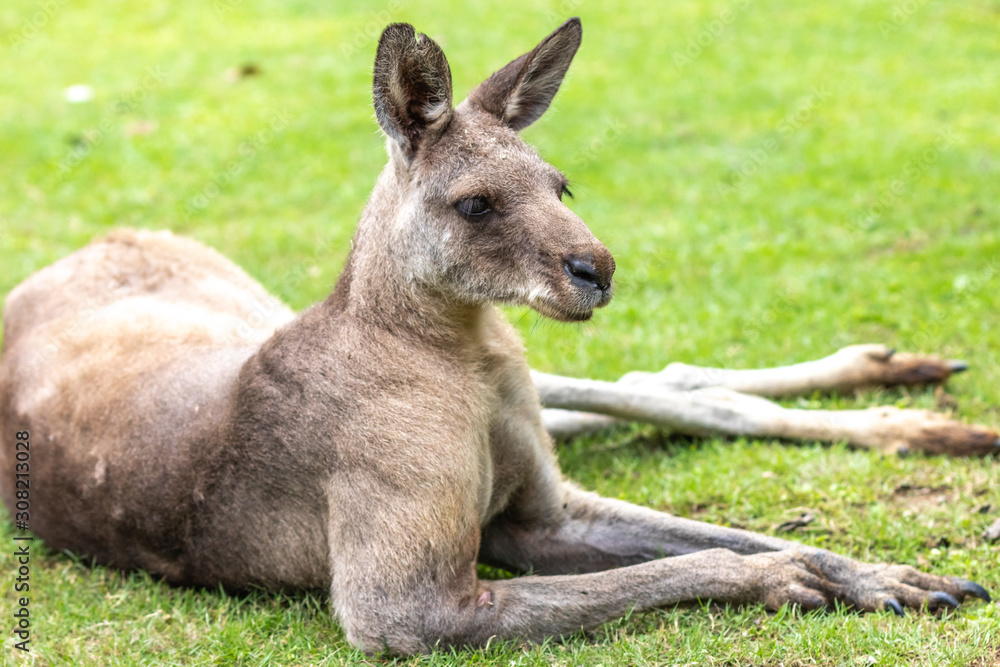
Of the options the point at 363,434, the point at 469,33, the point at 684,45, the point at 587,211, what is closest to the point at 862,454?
the point at 363,434

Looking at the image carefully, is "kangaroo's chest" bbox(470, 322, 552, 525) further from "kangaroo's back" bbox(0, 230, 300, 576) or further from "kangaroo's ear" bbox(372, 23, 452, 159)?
"kangaroo's back" bbox(0, 230, 300, 576)

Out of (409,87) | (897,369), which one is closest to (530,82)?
(409,87)

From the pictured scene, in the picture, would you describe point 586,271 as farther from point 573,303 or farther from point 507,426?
point 507,426

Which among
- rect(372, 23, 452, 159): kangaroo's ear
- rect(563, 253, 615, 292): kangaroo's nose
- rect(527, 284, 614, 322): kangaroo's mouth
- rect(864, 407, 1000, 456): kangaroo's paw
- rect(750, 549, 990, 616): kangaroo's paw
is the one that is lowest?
rect(750, 549, 990, 616): kangaroo's paw

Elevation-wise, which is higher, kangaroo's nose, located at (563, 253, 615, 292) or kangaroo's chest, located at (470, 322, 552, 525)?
kangaroo's nose, located at (563, 253, 615, 292)

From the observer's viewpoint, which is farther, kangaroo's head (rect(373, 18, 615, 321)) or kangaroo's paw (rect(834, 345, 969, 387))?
kangaroo's paw (rect(834, 345, 969, 387))

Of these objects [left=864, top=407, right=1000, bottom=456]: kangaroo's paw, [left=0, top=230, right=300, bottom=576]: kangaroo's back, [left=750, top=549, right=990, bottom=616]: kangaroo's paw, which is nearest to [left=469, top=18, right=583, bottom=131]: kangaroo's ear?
[left=0, top=230, right=300, bottom=576]: kangaroo's back

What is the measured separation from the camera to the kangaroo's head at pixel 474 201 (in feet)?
12.8

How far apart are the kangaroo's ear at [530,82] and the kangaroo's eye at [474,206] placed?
1.69 feet

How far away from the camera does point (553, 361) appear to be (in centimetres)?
702

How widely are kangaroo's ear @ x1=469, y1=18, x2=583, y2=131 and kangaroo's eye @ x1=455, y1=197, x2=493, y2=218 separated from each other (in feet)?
1.69

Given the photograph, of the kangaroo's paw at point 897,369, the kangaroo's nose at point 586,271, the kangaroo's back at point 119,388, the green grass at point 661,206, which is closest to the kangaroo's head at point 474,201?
the kangaroo's nose at point 586,271

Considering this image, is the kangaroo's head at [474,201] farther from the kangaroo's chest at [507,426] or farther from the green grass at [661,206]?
the green grass at [661,206]

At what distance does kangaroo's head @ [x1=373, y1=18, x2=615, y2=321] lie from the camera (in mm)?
3912
